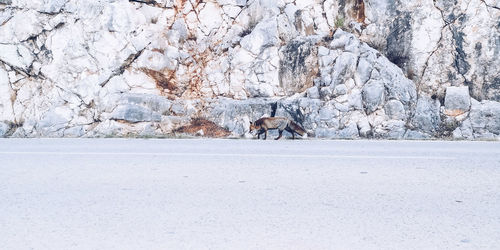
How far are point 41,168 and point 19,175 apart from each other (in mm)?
478

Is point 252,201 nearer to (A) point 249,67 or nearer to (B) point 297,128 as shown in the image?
(B) point 297,128

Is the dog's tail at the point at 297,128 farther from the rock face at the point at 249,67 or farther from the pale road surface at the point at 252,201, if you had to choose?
the pale road surface at the point at 252,201

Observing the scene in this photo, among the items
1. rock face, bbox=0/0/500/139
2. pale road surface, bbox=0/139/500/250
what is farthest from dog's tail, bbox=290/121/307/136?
pale road surface, bbox=0/139/500/250

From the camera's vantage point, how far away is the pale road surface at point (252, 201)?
3.37 metres

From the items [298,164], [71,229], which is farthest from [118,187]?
[298,164]

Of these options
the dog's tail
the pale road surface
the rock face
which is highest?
the rock face

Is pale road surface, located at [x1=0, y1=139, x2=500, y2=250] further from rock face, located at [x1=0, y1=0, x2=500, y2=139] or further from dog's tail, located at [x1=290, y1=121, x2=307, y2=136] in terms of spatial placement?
rock face, located at [x1=0, y1=0, x2=500, y2=139]

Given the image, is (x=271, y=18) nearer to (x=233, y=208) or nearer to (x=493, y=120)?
(x=493, y=120)

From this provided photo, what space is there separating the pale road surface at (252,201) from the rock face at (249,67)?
5.17 meters

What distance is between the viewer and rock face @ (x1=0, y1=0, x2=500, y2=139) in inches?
483

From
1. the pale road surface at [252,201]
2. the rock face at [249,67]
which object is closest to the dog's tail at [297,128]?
the rock face at [249,67]

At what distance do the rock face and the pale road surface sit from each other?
5.17m

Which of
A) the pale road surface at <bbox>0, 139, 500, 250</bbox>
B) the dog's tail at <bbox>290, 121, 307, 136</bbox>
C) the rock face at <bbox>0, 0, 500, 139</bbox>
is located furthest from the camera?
the rock face at <bbox>0, 0, 500, 139</bbox>

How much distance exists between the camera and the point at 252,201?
4332mm
